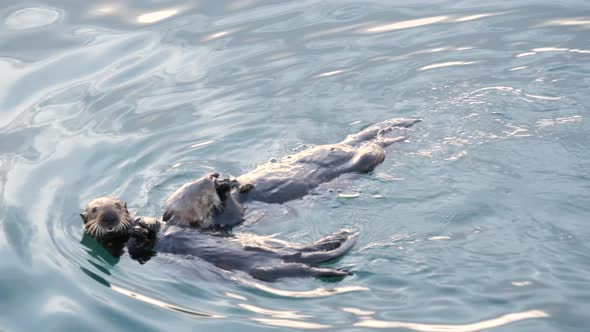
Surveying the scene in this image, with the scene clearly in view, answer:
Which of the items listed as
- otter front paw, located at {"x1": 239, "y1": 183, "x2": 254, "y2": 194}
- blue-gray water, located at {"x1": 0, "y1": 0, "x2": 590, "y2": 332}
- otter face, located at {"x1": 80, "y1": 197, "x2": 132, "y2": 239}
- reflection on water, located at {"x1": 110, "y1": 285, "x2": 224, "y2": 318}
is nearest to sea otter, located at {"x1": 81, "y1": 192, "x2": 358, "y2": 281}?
otter face, located at {"x1": 80, "y1": 197, "x2": 132, "y2": 239}

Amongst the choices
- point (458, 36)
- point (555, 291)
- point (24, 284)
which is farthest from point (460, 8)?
point (24, 284)

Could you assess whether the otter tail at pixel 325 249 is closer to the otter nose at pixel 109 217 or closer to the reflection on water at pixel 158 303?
the reflection on water at pixel 158 303

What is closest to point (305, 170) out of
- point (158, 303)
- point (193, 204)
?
point (193, 204)

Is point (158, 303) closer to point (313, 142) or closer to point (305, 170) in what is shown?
point (305, 170)

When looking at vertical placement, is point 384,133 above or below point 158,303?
above

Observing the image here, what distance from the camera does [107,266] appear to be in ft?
→ 18.0

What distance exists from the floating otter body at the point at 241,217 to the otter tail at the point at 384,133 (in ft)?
0.05

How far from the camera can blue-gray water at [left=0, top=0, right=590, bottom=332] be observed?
16.1 ft

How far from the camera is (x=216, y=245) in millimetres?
5320

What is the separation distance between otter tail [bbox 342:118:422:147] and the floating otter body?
15mm

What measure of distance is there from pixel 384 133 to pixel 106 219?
9.17 feet

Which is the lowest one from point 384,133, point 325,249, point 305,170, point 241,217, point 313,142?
point 325,249

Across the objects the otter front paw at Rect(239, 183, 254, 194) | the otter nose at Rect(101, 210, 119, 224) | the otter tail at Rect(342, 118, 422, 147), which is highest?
the otter tail at Rect(342, 118, 422, 147)

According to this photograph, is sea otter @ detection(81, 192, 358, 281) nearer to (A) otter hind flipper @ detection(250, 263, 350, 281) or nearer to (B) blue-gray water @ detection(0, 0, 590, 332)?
(A) otter hind flipper @ detection(250, 263, 350, 281)
